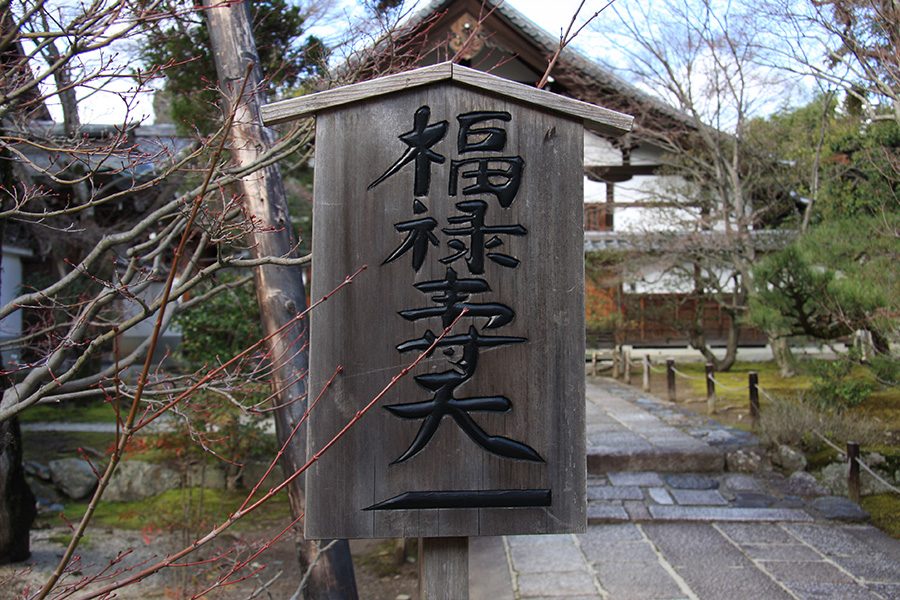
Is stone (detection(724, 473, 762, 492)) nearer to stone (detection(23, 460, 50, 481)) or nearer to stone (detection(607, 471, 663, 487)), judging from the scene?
stone (detection(607, 471, 663, 487))

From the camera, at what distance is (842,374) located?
7.76 meters

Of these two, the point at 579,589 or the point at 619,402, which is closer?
the point at 579,589

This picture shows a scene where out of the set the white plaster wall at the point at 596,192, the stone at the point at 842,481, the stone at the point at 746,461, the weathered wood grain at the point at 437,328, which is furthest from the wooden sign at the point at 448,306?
the white plaster wall at the point at 596,192

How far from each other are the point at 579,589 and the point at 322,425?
302 cm

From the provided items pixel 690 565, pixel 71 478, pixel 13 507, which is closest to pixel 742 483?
pixel 690 565

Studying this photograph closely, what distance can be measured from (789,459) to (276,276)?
560cm

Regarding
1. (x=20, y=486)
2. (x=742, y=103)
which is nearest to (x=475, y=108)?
(x=20, y=486)

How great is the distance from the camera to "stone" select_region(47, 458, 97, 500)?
22.5 feet

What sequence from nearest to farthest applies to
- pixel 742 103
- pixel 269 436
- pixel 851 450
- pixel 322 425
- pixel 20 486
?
pixel 322 425 → pixel 20 486 → pixel 851 450 → pixel 269 436 → pixel 742 103

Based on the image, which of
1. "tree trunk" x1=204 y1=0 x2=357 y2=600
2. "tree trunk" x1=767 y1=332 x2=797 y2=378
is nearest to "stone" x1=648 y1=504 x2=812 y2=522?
"tree trunk" x1=204 y1=0 x2=357 y2=600

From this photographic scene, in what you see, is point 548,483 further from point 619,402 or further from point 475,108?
point 619,402

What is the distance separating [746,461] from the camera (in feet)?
22.5

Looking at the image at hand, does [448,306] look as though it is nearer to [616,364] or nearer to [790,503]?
[790,503]

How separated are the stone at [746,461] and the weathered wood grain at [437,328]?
538cm
